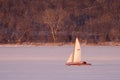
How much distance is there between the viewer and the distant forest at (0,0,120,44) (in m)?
33.3

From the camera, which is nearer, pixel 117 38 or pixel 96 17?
pixel 117 38

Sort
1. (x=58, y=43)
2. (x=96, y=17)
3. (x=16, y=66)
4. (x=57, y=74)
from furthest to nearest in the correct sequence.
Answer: (x=96, y=17) < (x=58, y=43) < (x=16, y=66) < (x=57, y=74)

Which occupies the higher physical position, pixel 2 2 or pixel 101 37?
pixel 2 2

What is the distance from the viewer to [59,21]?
110 ft

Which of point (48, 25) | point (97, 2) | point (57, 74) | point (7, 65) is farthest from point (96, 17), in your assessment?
point (57, 74)

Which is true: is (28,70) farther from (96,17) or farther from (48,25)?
(96,17)

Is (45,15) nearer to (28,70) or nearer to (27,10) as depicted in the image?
(27,10)

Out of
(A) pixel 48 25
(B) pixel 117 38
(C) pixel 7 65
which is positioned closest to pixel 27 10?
(A) pixel 48 25

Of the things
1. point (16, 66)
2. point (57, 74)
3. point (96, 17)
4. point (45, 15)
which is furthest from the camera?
point (96, 17)

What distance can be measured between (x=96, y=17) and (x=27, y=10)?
198 inches

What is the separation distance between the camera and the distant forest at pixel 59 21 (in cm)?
3331

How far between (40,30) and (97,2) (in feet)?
Answer: 20.6

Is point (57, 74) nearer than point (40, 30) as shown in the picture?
Yes

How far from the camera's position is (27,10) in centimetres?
3788
